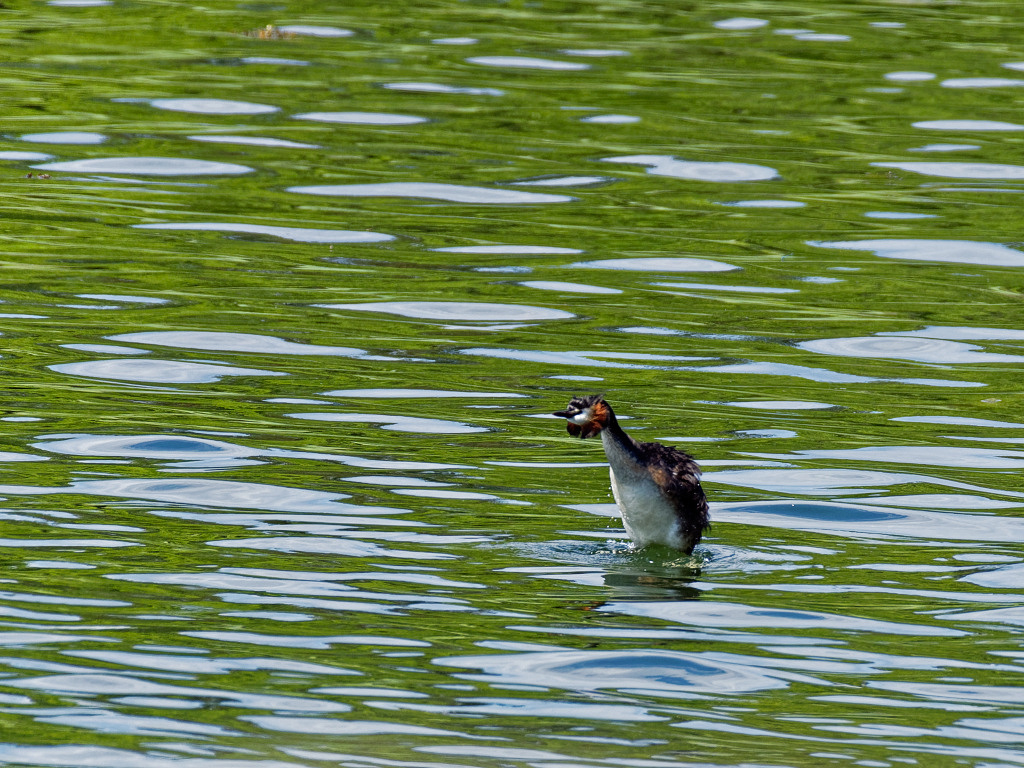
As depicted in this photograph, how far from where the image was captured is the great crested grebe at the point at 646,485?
28.9 ft

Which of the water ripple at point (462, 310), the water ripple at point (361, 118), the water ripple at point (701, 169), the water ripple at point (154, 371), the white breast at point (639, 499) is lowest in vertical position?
the water ripple at point (462, 310)

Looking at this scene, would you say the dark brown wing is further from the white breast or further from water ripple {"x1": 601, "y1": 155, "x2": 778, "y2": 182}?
water ripple {"x1": 601, "y1": 155, "x2": 778, "y2": 182}

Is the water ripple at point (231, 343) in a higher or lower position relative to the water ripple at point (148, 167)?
lower

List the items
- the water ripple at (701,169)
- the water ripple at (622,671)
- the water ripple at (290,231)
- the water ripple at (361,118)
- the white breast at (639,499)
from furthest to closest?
the water ripple at (361,118) → the water ripple at (701,169) → the water ripple at (290,231) → the white breast at (639,499) → the water ripple at (622,671)

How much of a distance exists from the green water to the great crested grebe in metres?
0.20

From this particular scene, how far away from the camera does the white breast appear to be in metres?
8.88

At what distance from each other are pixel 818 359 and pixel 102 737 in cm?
765

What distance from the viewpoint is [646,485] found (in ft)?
29.3

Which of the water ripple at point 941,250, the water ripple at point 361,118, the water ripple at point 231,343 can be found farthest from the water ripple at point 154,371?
the water ripple at point 361,118

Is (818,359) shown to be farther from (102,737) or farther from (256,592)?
(102,737)

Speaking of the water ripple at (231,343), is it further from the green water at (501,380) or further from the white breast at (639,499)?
the white breast at (639,499)

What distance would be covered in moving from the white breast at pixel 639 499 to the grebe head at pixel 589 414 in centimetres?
7

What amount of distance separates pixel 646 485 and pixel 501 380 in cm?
358

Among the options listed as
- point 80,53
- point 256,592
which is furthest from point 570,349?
point 80,53
